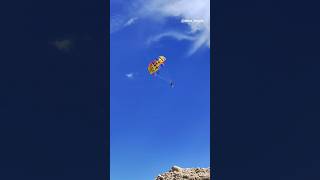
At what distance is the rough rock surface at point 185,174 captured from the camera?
8.79 metres

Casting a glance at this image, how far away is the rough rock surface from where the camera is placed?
8.79 metres

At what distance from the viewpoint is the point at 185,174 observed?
934 centimetres

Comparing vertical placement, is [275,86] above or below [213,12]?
below
